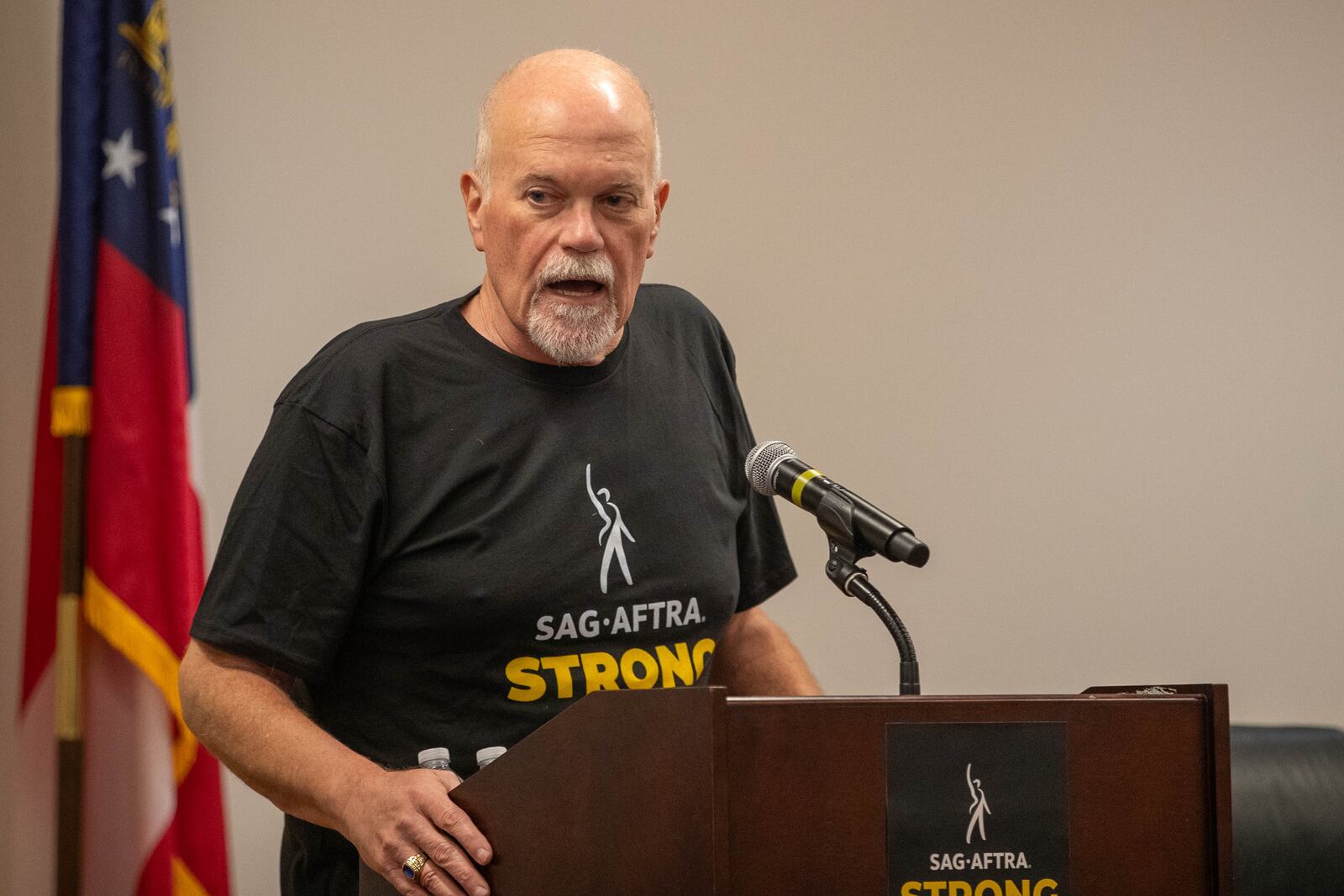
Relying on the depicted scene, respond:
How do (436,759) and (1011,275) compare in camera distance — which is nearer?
(436,759)

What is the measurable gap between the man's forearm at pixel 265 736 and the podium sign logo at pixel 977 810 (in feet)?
1.73

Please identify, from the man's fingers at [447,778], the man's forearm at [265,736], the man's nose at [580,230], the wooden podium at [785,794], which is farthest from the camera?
the man's nose at [580,230]

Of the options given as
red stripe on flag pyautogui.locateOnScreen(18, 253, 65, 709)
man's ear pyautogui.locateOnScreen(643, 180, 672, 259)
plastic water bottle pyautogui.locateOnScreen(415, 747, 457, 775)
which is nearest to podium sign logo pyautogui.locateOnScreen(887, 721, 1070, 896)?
plastic water bottle pyautogui.locateOnScreen(415, 747, 457, 775)

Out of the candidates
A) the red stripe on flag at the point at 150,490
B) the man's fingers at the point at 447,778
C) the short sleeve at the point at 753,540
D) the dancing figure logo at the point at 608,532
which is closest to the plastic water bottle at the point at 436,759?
the man's fingers at the point at 447,778

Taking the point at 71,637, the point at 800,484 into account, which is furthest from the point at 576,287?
the point at 71,637

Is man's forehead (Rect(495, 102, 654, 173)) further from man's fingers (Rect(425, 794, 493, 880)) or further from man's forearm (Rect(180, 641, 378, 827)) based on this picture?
man's fingers (Rect(425, 794, 493, 880))

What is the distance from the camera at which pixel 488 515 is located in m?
1.54

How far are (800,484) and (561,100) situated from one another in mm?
617

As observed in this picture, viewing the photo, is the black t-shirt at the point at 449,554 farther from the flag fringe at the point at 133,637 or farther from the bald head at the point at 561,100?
the flag fringe at the point at 133,637

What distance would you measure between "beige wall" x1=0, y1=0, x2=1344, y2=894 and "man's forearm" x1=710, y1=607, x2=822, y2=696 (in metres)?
0.96

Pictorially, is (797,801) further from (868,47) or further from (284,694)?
(868,47)

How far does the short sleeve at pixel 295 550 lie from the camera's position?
1.42 m

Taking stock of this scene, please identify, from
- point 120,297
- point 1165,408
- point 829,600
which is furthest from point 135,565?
A: point 1165,408

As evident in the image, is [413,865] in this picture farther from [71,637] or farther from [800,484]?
[71,637]
